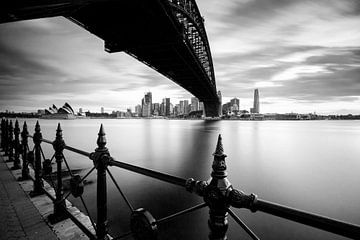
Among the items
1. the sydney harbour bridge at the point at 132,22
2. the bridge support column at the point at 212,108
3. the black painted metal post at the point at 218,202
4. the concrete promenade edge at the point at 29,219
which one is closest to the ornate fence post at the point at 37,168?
the concrete promenade edge at the point at 29,219

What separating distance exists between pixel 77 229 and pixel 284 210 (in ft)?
10.8

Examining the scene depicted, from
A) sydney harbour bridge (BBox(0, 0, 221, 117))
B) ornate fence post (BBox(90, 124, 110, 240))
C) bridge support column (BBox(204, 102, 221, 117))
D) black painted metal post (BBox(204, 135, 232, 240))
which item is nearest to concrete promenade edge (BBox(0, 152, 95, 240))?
ornate fence post (BBox(90, 124, 110, 240))

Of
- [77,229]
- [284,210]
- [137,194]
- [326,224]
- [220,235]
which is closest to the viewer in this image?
[326,224]

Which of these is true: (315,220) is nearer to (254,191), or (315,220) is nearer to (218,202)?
(218,202)

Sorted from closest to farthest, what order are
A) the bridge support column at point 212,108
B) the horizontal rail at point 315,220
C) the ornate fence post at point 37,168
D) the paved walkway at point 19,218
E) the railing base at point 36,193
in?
the horizontal rail at point 315,220, the paved walkway at point 19,218, the ornate fence post at point 37,168, the railing base at point 36,193, the bridge support column at point 212,108

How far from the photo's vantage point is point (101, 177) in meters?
2.41

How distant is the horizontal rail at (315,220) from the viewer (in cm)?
90

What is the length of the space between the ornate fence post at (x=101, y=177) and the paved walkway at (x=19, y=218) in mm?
1013

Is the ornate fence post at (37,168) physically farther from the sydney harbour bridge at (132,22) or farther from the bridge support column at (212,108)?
the bridge support column at (212,108)

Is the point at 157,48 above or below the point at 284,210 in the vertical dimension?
above

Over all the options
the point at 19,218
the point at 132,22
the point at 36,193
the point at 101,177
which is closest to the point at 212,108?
the point at 132,22

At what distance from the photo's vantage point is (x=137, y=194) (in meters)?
8.22

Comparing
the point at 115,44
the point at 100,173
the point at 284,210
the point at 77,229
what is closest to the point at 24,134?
the point at 77,229

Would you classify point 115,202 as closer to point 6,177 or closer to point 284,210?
point 6,177
